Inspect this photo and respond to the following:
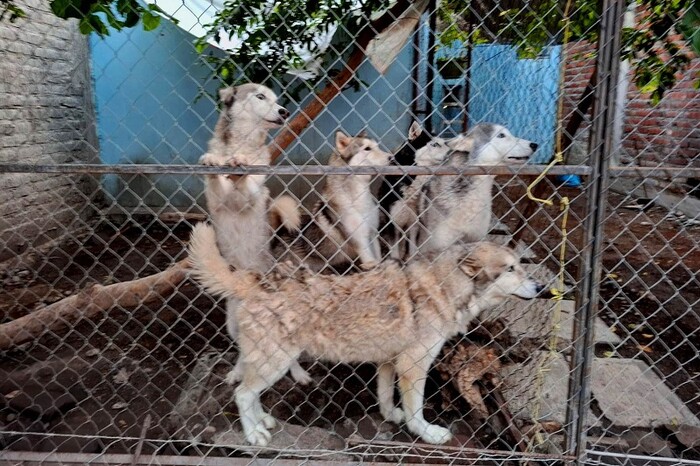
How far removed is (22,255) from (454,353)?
5.01 m

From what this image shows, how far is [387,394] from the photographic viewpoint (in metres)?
3.20

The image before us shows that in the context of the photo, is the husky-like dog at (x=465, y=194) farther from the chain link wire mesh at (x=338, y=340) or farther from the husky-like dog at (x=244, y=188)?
the husky-like dog at (x=244, y=188)

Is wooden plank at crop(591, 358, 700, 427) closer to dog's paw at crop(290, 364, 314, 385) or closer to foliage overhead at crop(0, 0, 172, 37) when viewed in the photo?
dog's paw at crop(290, 364, 314, 385)

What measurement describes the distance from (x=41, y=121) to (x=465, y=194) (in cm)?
556

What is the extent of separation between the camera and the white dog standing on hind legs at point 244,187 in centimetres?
388

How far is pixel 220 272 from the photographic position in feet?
9.56

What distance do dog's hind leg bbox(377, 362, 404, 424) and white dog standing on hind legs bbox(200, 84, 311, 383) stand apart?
122 cm

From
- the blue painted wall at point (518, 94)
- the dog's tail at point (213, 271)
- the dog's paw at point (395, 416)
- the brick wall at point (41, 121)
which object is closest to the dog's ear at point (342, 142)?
the dog's tail at point (213, 271)

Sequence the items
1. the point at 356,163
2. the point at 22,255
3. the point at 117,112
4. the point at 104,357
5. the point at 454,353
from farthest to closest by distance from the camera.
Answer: the point at 117,112 < the point at 22,255 < the point at 356,163 < the point at 104,357 < the point at 454,353

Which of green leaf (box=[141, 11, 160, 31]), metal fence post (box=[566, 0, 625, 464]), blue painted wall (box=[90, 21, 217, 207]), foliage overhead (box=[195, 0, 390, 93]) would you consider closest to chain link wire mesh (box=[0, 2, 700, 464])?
metal fence post (box=[566, 0, 625, 464])

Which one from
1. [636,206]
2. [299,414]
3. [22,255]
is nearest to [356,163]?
[299,414]

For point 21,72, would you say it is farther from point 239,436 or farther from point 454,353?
point 454,353

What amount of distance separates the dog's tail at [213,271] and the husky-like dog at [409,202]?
1.55m

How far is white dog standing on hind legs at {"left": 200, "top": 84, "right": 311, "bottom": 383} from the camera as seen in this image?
388cm
